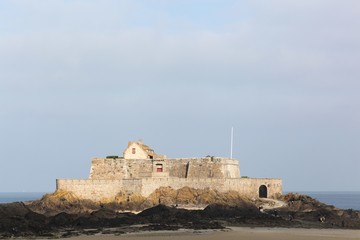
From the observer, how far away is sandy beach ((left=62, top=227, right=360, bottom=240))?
28953 millimetres

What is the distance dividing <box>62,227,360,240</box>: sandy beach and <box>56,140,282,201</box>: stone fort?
15864 millimetres

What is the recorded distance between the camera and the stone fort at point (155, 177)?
49.2m

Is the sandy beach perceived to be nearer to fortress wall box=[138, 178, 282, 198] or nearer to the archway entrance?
fortress wall box=[138, 178, 282, 198]

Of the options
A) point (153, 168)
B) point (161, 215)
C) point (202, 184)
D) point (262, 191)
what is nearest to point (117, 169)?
point (153, 168)

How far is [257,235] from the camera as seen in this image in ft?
99.2

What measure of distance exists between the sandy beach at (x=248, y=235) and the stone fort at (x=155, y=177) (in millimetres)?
15864

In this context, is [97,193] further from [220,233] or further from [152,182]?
[220,233]

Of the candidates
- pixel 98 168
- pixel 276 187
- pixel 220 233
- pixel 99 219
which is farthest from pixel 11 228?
pixel 276 187

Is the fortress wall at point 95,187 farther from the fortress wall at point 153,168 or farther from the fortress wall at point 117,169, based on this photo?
the fortress wall at point 117,169

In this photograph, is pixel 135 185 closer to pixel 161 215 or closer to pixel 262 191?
pixel 262 191

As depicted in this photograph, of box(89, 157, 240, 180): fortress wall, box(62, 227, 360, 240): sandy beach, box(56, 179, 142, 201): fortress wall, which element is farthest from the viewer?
box(89, 157, 240, 180): fortress wall

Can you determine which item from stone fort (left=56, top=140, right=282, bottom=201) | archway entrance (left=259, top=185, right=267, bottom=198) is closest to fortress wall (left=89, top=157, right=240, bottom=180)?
stone fort (left=56, top=140, right=282, bottom=201)

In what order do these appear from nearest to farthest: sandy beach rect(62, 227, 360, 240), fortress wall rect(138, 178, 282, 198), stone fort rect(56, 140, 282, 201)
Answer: sandy beach rect(62, 227, 360, 240) → stone fort rect(56, 140, 282, 201) → fortress wall rect(138, 178, 282, 198)

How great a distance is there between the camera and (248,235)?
30266 millimetres
